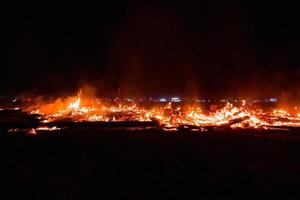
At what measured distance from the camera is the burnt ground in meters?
10.7

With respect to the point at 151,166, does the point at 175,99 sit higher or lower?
higher

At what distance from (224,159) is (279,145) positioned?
537 cm

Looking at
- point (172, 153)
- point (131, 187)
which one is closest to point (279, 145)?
point (172, 153)

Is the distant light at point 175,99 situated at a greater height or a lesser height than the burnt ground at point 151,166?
greater

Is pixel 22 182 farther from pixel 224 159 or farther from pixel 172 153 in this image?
pixel 224 159

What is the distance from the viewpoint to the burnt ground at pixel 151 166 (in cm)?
1067

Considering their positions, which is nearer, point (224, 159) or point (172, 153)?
point (224, 159)

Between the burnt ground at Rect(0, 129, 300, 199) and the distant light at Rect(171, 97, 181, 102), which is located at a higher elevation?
the distant light at Rect(171, 97, 181, 102)

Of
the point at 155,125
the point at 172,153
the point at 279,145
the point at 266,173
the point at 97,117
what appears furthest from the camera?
the point at 97,117

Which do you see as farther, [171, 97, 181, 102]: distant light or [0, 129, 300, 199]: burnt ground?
[171, 97, 181, 102]: distant light

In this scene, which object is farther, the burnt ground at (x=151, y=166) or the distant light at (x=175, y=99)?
the distant light at (x=175, y=99)

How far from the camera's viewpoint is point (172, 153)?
650 inches

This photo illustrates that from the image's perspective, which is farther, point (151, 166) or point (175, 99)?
point (175, 99)

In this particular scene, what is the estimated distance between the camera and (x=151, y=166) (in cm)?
1382
